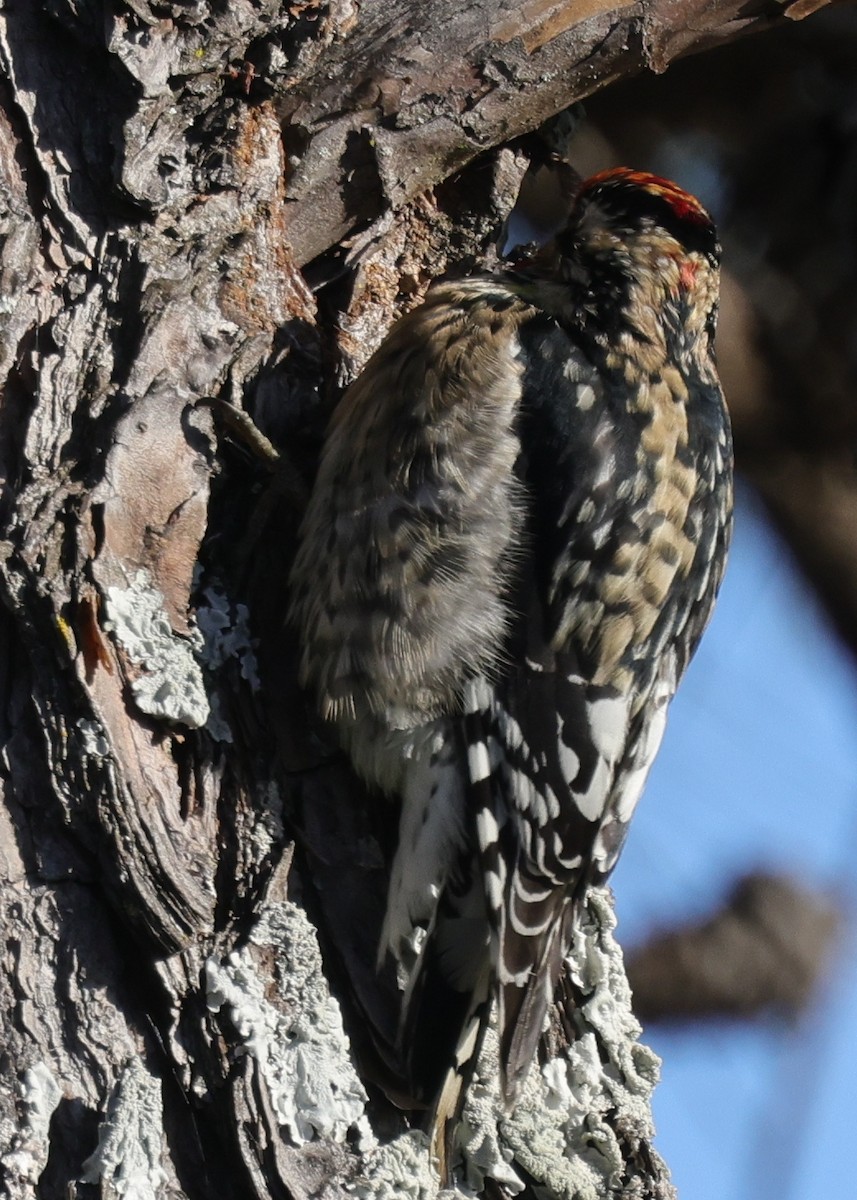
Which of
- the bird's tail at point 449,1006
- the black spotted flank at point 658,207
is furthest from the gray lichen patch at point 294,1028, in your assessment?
the black spotted flank at point 658,207

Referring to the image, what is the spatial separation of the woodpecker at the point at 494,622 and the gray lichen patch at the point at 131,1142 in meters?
0.45

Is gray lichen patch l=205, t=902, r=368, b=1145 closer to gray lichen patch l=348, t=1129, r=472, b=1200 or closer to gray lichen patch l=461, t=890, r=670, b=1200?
gray lichen patch l=348, t=1129, r=472, b=1200

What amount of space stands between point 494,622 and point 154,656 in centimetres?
57

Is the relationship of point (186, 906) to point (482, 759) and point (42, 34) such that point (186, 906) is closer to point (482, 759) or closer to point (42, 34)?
point (482, 759)

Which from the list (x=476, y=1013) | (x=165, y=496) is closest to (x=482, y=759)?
(x=476, y=1013)

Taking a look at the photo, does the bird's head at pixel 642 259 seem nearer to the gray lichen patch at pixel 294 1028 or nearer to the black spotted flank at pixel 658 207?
the black spotted flank at pixel 658 207

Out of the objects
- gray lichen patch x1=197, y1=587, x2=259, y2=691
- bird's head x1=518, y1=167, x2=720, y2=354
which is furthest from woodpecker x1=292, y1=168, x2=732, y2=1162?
bird's head x1=518, y1=167, x2=720, y2=354

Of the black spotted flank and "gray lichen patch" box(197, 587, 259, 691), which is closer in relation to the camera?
"gray lichen patch" box(197, 587, 259, 691)

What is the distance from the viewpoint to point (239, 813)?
2.21m

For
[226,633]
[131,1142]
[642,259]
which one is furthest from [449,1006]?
[642,259]

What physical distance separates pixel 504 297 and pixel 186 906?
1230mm

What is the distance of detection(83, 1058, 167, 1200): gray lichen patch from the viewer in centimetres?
191

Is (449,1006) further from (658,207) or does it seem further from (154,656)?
(658,207)

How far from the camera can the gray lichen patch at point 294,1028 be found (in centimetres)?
206
